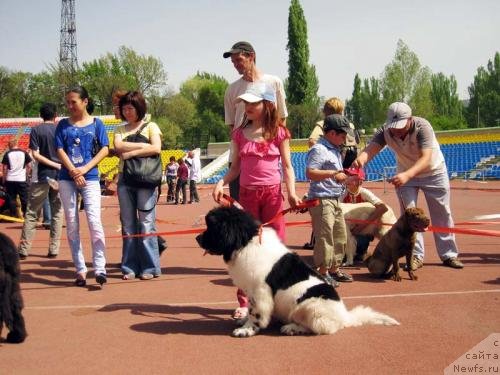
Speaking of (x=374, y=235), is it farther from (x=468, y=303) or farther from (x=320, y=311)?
(x=320, y=311)

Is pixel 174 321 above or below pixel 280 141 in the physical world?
below

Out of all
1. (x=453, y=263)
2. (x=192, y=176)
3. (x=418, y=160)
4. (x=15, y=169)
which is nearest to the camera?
(x=418, y=160)

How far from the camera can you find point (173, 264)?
7.83 metres

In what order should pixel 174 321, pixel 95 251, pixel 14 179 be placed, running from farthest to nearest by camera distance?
pixel 14 179, pixel 95 251, pixel 174 321

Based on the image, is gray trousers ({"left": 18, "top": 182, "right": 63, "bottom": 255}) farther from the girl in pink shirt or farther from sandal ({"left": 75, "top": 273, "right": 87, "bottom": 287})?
the girl in pink shirt

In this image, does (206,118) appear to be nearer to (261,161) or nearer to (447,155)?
(447,155)

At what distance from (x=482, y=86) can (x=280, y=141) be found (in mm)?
75152

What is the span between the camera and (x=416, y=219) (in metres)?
6.18

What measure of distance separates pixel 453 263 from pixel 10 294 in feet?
18.3

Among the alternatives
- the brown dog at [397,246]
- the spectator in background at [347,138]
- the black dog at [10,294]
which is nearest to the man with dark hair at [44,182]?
the spectator in background at [347,138]

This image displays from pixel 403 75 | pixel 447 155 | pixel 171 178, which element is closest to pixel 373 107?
pixel 403 75

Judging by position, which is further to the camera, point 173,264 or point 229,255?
point 173,264

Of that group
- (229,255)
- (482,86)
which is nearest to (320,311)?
(229,255)

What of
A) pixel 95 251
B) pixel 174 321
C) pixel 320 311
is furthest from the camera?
pixel 95 251
